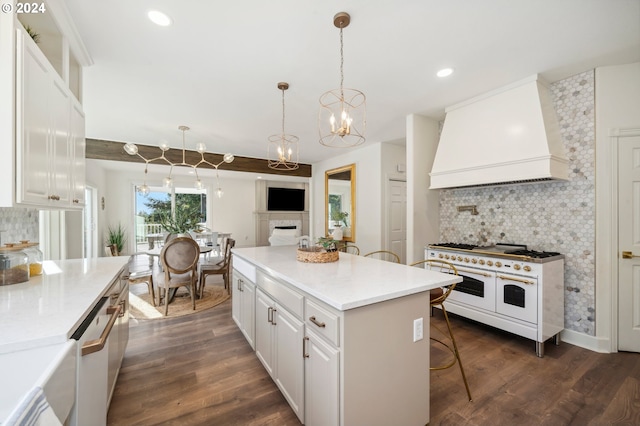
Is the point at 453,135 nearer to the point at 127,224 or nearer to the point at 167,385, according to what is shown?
the point at 167,385

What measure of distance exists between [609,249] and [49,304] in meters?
4.25

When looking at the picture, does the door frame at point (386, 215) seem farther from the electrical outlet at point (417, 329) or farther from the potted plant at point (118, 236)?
the potted plant at point (118, 236)

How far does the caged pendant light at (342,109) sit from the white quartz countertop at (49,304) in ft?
5.58

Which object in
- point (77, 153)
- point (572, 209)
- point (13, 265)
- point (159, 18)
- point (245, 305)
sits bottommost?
point (245, 305)

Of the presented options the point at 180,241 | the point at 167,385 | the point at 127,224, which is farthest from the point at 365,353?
the point at 127,224

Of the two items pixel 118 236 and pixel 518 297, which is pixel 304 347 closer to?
pixel 518 297

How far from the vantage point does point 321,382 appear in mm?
1409

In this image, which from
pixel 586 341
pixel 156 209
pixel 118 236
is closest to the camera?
pixel 586 341

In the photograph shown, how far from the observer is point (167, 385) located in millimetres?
2062

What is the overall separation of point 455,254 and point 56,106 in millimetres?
3796

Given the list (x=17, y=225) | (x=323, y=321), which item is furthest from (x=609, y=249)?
(x=17, y=225)

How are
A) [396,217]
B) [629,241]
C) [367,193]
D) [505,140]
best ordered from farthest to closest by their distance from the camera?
[367,193]
[396,217]
[505,140]
[629,241]

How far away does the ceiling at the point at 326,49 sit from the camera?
179 centimetres

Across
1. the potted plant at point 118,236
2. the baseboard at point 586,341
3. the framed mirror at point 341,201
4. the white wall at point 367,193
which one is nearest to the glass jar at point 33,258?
the white wall at point 367,193
